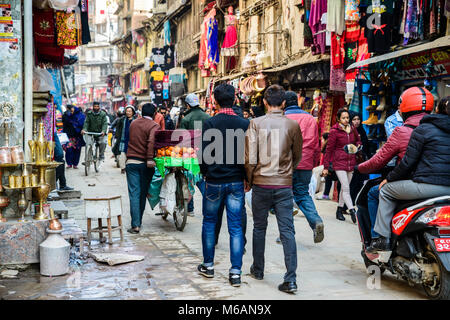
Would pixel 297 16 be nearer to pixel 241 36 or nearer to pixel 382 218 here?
pixel 241 36

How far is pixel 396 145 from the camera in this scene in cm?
554

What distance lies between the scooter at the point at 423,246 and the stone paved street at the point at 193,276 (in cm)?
30

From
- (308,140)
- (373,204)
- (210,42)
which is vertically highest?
(210,42)

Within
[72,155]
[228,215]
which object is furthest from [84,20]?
[72,155]

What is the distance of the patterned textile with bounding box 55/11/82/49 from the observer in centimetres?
877

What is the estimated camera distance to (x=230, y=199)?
592 centimetres

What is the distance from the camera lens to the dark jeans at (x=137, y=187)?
8656 mm

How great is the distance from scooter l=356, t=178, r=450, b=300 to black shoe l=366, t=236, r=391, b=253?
0.14 feet

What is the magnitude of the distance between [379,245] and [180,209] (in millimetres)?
3997

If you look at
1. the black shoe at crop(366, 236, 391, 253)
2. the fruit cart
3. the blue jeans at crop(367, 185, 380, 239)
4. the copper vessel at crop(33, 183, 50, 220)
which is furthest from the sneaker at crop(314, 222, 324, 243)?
the copper vessel at crop(33, 183, 50, 220)

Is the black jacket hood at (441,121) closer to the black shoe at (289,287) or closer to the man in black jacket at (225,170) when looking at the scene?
the man in black jacket at (225,170)

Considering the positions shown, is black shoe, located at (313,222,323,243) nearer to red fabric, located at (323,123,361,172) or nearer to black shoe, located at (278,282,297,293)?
black shoe, located at (278,282,297,293)

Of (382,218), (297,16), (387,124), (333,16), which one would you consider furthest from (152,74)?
(382,218)

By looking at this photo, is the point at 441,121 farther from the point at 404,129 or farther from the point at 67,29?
the point at 67,29
